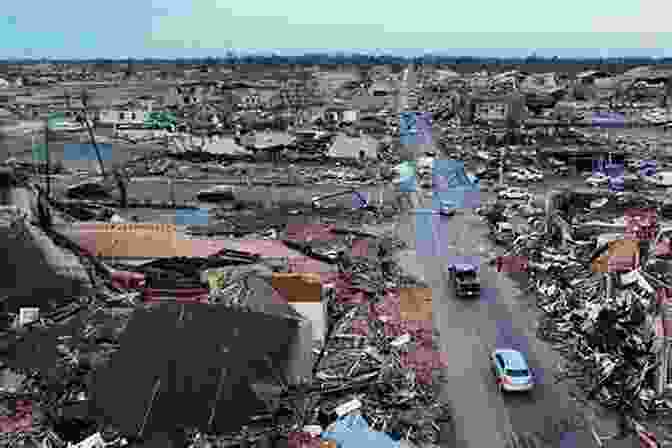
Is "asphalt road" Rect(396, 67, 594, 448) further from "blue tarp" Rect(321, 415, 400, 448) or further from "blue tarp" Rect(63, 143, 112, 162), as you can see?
"blue tarp" Rect(63, 143, 112, 162)

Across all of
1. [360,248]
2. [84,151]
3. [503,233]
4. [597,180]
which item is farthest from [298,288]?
[84,151]

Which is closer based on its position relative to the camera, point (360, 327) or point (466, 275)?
point (360, 327)

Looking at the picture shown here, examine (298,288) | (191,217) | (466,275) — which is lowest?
(466,275)

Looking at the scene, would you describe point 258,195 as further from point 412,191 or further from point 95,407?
point 95,407

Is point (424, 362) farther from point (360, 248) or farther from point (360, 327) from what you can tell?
point (360, 248)

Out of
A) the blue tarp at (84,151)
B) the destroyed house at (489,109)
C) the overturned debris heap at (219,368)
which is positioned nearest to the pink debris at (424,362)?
the overturned debris heap at (219,368)

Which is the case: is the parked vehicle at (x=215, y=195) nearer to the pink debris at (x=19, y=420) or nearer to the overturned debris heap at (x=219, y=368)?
the overturned debris heap at (x=219, y=368)

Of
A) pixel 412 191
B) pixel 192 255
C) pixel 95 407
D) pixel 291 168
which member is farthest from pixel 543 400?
pixel 291 168
